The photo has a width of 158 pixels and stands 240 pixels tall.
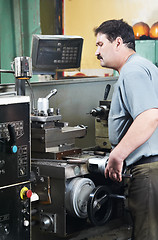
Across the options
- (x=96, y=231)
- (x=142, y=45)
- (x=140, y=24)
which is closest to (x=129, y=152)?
(x=96, y=231)

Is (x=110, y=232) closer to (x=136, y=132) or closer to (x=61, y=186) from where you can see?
(x=61, y=186)

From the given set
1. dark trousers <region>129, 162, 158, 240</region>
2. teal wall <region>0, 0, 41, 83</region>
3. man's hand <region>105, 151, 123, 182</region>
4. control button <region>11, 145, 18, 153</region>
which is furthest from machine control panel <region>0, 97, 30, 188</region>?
teal wall <region>0, 0, 41, 83</region>

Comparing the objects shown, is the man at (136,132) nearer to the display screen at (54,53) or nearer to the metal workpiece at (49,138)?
the metal workpiece at (49,138)

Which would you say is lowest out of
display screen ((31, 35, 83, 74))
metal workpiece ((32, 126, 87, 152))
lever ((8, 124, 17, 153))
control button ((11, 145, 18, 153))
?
metal workpiece ((32, 126, 87, 152))

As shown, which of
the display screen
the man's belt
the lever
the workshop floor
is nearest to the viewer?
the lever

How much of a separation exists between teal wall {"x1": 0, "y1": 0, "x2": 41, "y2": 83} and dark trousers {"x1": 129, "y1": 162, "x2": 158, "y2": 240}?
2.03 meters

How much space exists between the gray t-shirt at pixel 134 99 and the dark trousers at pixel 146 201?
0.07 m

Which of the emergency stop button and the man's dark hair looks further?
the man's dark hair

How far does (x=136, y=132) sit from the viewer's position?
5.81 ft

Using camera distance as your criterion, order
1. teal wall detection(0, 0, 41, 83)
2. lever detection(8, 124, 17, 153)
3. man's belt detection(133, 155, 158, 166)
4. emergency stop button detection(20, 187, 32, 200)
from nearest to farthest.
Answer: lever detection(8, 124, 17, 153)
emergency stop button detection(20, 187, 32, 200)
man's belt detection(133, 155, 158, 166)
teal wall detection(0, 0, 41, 83)

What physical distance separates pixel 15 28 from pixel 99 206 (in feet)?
7.20

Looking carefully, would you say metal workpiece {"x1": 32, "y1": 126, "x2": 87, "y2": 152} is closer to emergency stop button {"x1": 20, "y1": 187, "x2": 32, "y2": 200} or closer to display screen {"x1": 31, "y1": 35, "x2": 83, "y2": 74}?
emergency stop button {"x1": 20, "y1": 187, "x2": 32, "y2": 200}

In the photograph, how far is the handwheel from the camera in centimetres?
203

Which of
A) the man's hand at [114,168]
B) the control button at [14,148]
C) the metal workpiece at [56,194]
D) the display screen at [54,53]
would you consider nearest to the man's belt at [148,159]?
the man's hand at [114,168]
